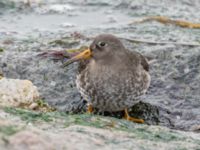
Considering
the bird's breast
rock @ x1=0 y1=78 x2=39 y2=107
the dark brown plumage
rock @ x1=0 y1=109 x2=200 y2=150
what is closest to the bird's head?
the dark brown plumage

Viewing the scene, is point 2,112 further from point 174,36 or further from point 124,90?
point 174,36

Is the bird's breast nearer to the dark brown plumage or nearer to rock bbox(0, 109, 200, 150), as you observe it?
the dark brown plumage

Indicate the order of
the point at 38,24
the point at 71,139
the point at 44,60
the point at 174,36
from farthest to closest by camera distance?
the point at 38,24 < the point at 174,36 < the point at 44,60 < the point at 71,139

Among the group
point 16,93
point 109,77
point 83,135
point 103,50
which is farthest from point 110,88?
point 83,135

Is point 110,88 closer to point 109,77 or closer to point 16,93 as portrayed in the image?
point 109,77

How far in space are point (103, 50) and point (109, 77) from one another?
0.32 metres

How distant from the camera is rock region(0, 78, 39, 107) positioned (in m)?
5.90

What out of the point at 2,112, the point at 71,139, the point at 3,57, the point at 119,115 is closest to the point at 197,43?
the point at 119,115

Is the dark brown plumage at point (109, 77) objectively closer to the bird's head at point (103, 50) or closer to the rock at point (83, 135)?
the bird's head at point (103, 50)

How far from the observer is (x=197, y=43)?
8180 millimetres

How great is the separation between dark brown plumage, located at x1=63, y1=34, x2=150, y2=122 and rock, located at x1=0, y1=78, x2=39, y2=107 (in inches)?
24.9

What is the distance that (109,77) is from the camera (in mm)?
6438

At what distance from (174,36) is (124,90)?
Answer: 2660mm

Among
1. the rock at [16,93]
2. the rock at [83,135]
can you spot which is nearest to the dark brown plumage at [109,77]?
the rock at [16,93]
